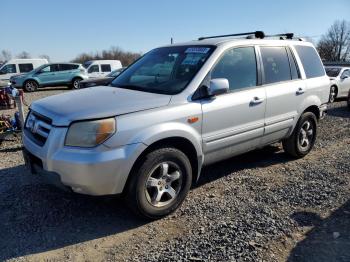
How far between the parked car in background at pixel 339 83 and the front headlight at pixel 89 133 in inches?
497

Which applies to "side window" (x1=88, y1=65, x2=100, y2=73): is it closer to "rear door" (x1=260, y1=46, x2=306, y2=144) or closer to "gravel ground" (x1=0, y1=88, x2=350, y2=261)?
"gravel ground" (x1=0, y1=88, x2=350, y2=261)

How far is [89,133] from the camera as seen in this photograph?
10.8ft

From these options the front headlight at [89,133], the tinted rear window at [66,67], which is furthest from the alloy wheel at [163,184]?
the tinted rear window at [66,67]

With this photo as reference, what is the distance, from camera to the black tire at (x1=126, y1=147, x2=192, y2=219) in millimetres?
3531

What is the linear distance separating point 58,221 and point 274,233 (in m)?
2.21

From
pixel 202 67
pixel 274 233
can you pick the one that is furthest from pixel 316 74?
pixel 274 233

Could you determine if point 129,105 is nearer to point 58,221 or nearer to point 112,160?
point 112,160

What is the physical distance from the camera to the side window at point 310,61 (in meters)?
5.63

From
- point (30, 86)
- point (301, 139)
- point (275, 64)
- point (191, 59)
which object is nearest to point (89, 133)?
point (191, 59)

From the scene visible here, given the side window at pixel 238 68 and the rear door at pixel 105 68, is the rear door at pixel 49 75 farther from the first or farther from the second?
the side window at pixel 238 68

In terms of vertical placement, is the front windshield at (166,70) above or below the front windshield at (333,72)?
above

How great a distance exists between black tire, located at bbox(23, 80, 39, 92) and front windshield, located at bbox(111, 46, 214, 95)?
56.9 ft

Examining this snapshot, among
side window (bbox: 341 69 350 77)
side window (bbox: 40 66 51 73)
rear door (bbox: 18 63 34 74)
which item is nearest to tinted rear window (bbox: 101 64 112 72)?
side window (bbox: 40 66 51 73)

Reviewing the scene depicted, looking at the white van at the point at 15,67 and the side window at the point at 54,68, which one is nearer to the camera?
the side window at the point at 54,68
